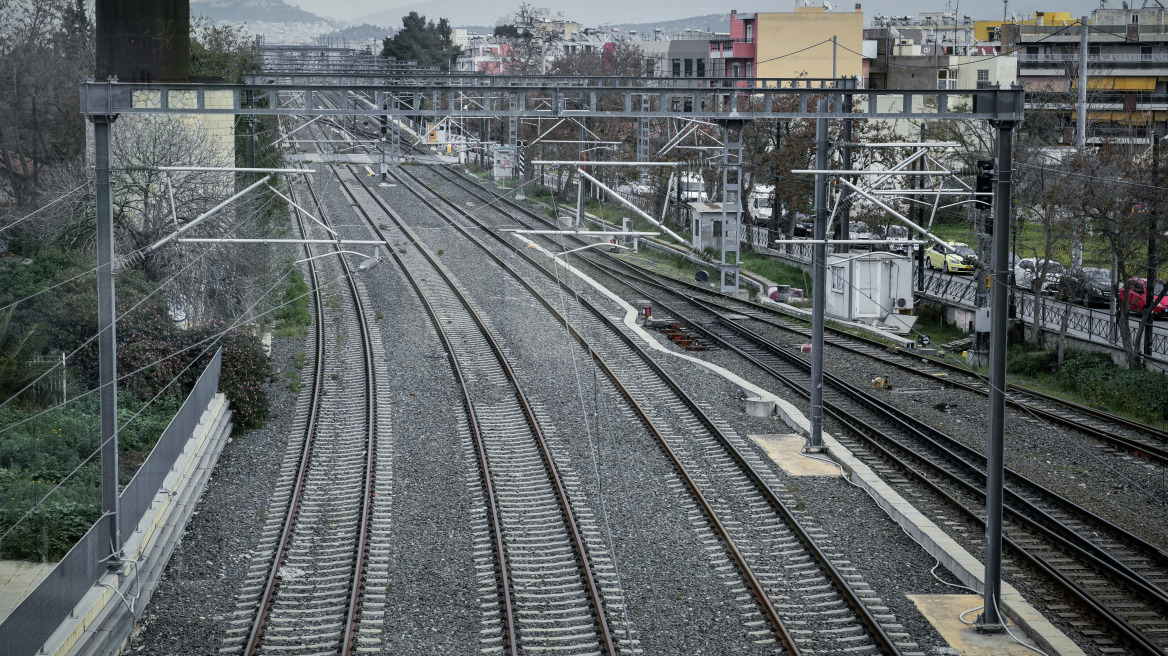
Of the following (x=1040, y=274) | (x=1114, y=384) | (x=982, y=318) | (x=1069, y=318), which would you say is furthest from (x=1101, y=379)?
(x=1040, y=274)

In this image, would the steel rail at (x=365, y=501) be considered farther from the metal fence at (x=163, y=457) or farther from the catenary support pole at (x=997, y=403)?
the catenary support pole at (x=997, y=403)

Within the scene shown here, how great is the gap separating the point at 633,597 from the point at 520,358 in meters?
10.9

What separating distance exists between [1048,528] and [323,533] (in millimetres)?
7933

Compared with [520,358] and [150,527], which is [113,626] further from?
[520,358]

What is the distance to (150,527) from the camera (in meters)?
10.9

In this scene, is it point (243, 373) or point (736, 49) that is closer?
point (243, 373)

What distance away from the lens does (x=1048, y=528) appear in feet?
40.4

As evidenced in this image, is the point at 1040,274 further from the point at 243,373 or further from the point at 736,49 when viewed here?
the point at 736,49

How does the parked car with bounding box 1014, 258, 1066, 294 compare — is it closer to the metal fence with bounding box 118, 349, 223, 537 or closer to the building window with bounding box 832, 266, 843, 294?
the building window with bounding box 832, 266, 843, 294

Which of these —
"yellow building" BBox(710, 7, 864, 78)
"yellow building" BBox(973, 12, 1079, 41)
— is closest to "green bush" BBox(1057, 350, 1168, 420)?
"yellow building" BBox(710, 7, 864, 78)

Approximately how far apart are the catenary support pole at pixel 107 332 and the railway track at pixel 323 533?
1.45 meters

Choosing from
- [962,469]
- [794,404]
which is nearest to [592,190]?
[794,404]

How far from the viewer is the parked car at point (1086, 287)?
22.0 metres

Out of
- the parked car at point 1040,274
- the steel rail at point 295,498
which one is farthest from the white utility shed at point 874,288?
the steel rail at point 295,498
